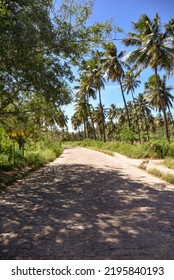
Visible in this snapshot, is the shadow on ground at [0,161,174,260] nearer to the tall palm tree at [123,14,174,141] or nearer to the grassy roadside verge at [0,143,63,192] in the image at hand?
the grassy roadside verge at [0,143,63,192]

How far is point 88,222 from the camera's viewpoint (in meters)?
5.31

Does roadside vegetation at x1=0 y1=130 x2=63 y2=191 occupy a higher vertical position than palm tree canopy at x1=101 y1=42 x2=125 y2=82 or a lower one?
lower

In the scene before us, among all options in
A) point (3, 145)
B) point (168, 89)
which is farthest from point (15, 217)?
point (168, 89)

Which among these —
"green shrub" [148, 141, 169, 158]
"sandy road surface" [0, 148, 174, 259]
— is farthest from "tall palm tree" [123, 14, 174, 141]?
"sandy road surface" [0, 148, 174, 259]

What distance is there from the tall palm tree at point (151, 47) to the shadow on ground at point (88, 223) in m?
16.2

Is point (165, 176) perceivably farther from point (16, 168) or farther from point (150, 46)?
point (150, 46)

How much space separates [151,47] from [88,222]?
813 inches

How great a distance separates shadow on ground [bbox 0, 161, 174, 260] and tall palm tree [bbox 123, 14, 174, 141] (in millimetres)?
16151

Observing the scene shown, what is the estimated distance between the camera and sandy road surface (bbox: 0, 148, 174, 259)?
3.95 m

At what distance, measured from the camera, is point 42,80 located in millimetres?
7875

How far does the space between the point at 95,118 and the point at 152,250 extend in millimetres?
68513

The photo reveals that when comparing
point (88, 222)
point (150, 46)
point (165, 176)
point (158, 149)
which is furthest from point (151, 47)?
point (88, 222)

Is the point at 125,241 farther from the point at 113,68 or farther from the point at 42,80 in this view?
the point at 113,68

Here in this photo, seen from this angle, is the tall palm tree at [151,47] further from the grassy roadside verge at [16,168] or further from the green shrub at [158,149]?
the grassy roadside verge at [16,168]
